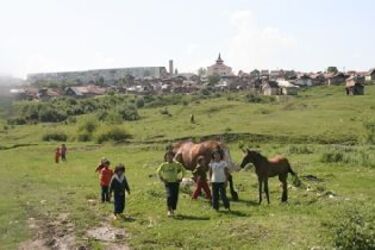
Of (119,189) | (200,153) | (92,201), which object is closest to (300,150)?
(200,153)

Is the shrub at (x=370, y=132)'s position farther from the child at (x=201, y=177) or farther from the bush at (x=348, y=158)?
the child at (x=201, y=177)

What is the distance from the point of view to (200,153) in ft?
73.9

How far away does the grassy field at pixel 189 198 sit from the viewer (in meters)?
15.9

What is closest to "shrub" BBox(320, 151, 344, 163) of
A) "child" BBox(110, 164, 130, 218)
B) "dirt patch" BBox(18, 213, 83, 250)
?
"child" BBox(110, 164, 130, 218)

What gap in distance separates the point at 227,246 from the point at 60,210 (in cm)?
841

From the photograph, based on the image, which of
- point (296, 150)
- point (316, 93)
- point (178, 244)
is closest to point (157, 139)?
point (296, 150)

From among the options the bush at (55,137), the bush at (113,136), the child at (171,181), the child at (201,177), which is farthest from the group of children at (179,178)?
the bush at (55,137)

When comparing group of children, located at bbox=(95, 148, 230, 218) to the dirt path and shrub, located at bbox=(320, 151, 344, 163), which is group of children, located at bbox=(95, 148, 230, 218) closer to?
the dirt path

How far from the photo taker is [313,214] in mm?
18547

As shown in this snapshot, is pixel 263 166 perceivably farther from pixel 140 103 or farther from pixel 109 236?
pixel 140 103

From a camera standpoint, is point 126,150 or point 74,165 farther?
point 126,150

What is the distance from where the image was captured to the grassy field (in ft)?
52.2

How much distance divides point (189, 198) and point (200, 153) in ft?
5.54

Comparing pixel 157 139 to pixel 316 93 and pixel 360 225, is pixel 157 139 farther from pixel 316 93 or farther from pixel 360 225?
pixel 316 93
